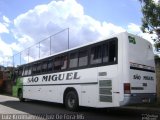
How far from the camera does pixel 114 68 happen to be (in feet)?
39.4

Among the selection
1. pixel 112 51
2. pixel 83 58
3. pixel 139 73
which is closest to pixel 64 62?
pixel 83 58

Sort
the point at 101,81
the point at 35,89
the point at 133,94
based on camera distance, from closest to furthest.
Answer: the point at 133,94 < the point at 101,81 < the point at 35,89

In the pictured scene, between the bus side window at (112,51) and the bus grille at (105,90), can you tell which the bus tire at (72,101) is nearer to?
the bus grille at (105,90)

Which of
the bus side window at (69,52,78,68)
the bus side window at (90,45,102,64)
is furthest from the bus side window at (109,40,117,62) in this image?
the bus side window at (69,52,78,68)

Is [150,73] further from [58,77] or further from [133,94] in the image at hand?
[58,77]

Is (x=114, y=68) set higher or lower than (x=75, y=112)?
higher

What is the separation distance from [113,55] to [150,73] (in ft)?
6.62

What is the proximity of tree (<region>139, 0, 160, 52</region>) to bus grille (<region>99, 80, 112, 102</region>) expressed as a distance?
4930mm

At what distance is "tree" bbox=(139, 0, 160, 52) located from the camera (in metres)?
15.3

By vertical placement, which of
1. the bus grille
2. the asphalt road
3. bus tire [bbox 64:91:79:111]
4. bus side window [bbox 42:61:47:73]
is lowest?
the asphalt road

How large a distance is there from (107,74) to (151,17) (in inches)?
195

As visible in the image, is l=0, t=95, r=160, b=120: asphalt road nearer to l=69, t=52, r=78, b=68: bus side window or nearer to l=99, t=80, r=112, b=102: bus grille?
l=99, t=80, r=112, b=102: bus grille

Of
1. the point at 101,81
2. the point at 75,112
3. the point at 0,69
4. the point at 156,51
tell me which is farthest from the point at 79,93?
the point at 0,69

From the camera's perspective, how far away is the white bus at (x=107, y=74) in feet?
38.6
